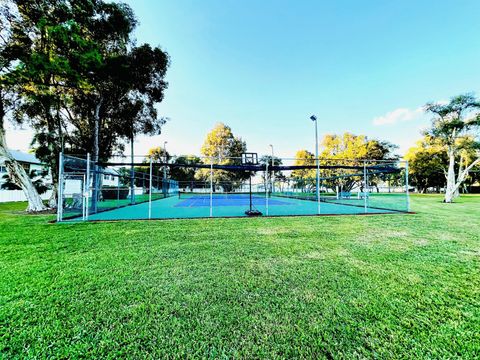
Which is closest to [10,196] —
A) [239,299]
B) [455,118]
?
[239,299]

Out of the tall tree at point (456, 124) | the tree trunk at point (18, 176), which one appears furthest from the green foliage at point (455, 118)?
the tree trunk at point (18, 176)

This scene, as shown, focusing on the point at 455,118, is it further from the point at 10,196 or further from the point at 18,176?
the point at 10,196

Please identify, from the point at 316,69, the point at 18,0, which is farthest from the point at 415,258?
the point at 18,0

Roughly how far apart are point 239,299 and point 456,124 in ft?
79.6

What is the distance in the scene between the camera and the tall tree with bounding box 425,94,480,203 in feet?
56.2

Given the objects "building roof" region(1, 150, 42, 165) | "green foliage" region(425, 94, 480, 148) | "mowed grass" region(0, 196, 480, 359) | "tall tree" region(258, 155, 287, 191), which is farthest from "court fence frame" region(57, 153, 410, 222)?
"building roof" region(1, 150, 42, 165)

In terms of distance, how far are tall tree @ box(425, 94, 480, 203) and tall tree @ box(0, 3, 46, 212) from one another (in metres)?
27.9

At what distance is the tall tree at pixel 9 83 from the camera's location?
9320 mm

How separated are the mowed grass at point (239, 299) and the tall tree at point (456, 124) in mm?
19338

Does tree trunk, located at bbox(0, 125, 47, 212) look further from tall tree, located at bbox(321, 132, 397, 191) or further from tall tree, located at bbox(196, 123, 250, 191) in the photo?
tall tree, located at bbox(321, 132, 397, 191)

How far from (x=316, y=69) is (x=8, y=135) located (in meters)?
19.7

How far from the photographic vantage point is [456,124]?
17344mm

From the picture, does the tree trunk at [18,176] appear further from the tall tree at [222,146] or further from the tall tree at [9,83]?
the tall tree at [222,146]

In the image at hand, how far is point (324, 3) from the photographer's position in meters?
11.4
